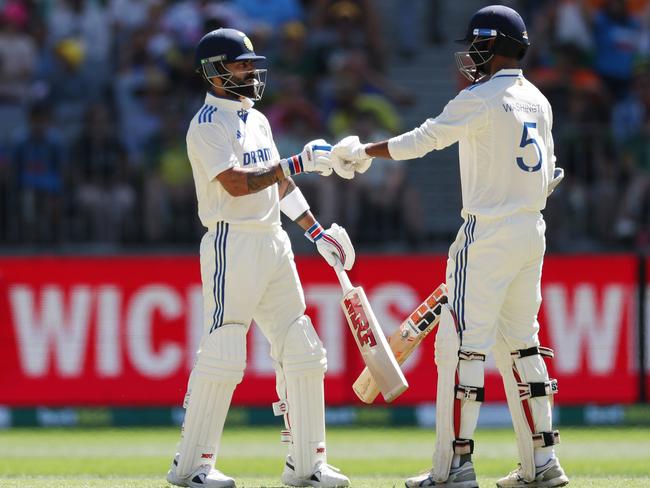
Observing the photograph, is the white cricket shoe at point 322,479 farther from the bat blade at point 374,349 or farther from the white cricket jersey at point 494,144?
the white cricket jersey at point 494,144

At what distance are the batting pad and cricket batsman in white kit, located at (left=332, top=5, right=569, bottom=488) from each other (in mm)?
35

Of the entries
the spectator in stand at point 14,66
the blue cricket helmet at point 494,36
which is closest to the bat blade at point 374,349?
the blue cricket helmet at point 494,36

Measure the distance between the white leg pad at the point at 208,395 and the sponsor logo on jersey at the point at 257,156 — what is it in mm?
863

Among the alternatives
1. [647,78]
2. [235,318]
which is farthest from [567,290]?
[235,318]

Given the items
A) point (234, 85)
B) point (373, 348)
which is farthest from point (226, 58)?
point (373, 348)

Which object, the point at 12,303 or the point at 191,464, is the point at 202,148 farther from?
the point at 12,303

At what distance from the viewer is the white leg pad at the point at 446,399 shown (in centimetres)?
691

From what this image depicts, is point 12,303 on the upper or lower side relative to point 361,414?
upper

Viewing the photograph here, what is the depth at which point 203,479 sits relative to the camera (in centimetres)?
705

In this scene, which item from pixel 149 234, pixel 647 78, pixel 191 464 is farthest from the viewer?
pixel 647 78

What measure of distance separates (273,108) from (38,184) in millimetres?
2390

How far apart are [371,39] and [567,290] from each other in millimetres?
3948

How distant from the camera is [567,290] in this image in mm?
11766

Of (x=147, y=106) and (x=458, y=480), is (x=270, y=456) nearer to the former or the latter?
(x=458, y=480)
